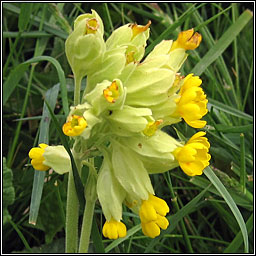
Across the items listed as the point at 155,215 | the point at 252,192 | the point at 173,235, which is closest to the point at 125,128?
the point at 155,215

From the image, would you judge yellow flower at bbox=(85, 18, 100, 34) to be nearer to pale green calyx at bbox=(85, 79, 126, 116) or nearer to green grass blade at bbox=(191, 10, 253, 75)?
pale green calyx at bbox=(85, 79, 126, 116)

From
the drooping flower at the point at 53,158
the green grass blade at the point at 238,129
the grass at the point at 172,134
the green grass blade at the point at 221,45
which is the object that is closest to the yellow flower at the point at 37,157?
the drooping flower at the point at 53,158

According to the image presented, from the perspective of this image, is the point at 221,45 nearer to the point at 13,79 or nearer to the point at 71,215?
the point at 13,79

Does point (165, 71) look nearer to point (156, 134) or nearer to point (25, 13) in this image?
point (156, 134)

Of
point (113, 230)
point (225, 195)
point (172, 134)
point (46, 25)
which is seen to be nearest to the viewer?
point (113, 230)

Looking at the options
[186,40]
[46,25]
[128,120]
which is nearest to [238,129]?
[186,40]

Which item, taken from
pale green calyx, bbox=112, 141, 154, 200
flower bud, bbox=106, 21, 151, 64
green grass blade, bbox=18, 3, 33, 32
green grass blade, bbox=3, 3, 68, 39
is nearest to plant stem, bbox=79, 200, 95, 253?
pale green calyx, bbox=112, 141, 154, 200
